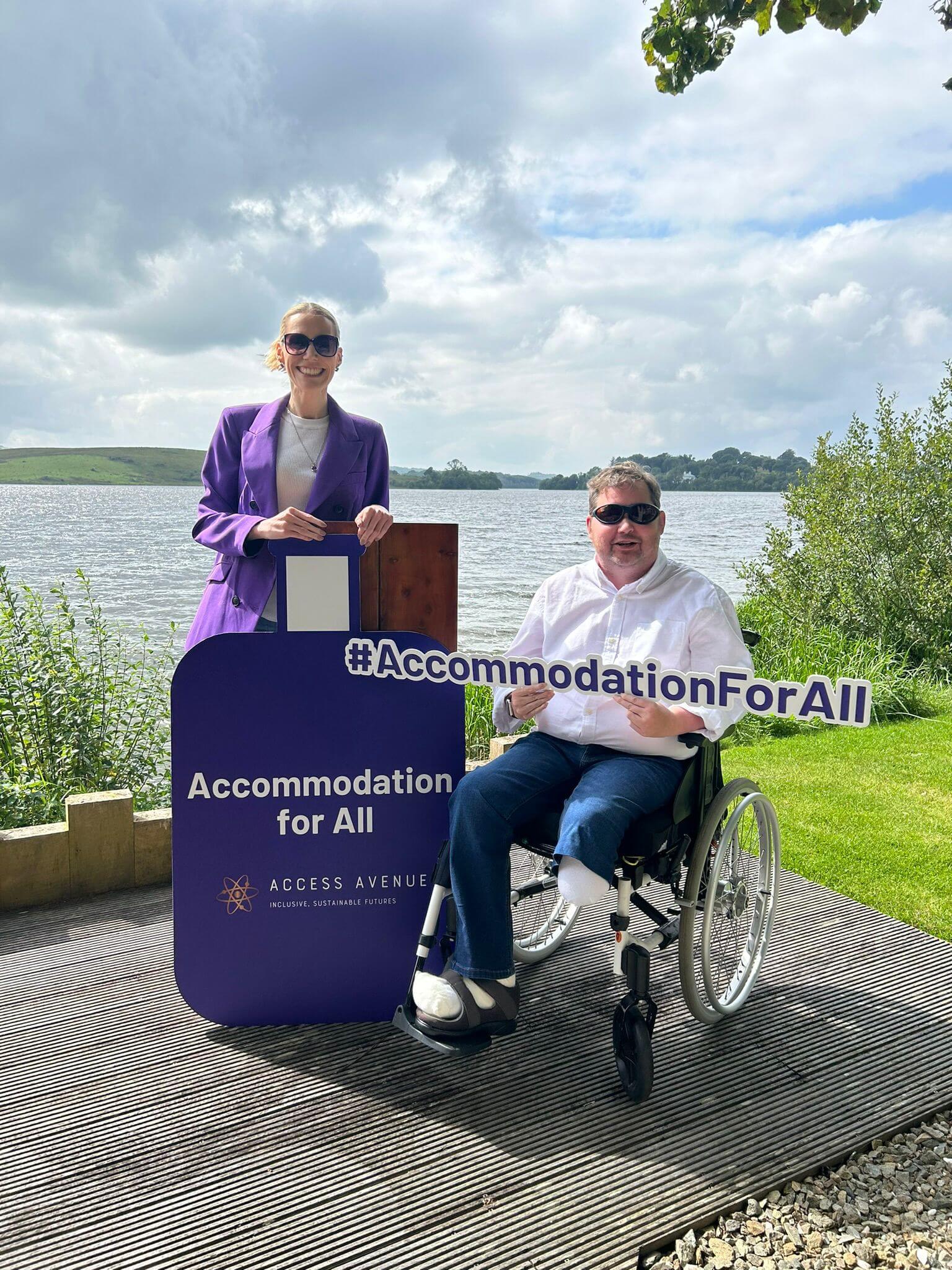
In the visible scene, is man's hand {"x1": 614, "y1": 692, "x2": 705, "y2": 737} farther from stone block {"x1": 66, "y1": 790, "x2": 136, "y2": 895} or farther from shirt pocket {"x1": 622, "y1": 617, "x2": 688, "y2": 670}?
stone block {"x1": 66, "y1": 790, "x2": 136, "y2": 895}

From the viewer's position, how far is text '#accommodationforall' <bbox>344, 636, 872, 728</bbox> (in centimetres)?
222

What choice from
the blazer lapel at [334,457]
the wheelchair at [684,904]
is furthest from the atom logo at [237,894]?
the blazer lapel at [334,457]

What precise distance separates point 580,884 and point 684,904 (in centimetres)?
34

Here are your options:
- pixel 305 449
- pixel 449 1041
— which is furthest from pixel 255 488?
pixel 449 1041

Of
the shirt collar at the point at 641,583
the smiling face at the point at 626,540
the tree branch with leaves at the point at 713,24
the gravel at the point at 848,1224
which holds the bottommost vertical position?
the gravel at the point at 848,1224

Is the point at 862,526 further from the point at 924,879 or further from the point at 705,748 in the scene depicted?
the point at 705,748

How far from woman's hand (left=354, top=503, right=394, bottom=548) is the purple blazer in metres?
0.22

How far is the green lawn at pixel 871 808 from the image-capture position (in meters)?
3.80

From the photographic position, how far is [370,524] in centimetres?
267

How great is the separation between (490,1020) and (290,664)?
1.02m

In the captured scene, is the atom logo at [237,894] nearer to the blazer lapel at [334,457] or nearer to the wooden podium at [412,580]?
the wooden podium at [412,580]

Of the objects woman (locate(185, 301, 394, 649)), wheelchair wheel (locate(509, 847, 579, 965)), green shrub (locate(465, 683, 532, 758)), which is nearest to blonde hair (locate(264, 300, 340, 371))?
woman (locate(185, 301, 394, 649))

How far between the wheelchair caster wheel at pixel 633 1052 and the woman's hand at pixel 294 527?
4.66ft

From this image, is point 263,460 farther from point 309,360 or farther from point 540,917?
point 540,917
